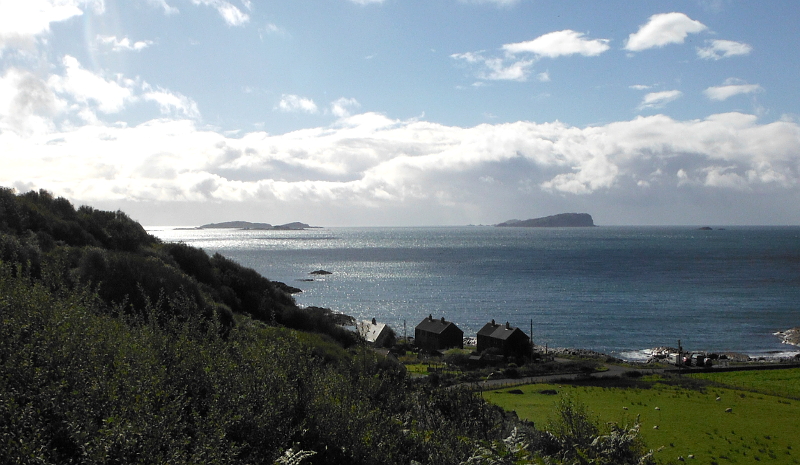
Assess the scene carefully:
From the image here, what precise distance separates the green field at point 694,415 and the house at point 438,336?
21.9 m

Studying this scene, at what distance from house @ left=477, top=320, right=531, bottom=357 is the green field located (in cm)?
1397

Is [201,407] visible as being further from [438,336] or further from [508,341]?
[438,336]

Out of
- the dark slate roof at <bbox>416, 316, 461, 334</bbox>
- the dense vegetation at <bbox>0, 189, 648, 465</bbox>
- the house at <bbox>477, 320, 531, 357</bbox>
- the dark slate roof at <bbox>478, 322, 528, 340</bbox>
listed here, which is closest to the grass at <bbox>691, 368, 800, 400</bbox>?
the house at <bbox>477, 320, 531, 357</bbox>

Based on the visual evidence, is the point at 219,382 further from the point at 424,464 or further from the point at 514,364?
the point at 514,364

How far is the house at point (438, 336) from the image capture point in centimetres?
6016

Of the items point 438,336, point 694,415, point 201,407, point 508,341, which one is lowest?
point 438,336

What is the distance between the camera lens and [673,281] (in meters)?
116

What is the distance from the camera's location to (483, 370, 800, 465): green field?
21.4 m

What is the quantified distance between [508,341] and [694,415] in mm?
25522

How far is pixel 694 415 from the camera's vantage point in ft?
92.8

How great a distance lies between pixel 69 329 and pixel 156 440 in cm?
344

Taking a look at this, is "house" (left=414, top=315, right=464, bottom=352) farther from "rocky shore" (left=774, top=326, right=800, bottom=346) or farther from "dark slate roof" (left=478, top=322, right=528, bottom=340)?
"rocky shore" (left=774, top=326, right=800, bottom=346)

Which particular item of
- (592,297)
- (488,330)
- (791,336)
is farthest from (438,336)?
(592,297)

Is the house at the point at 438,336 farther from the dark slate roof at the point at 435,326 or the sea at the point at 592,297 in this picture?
the sea at the point at 592,297
